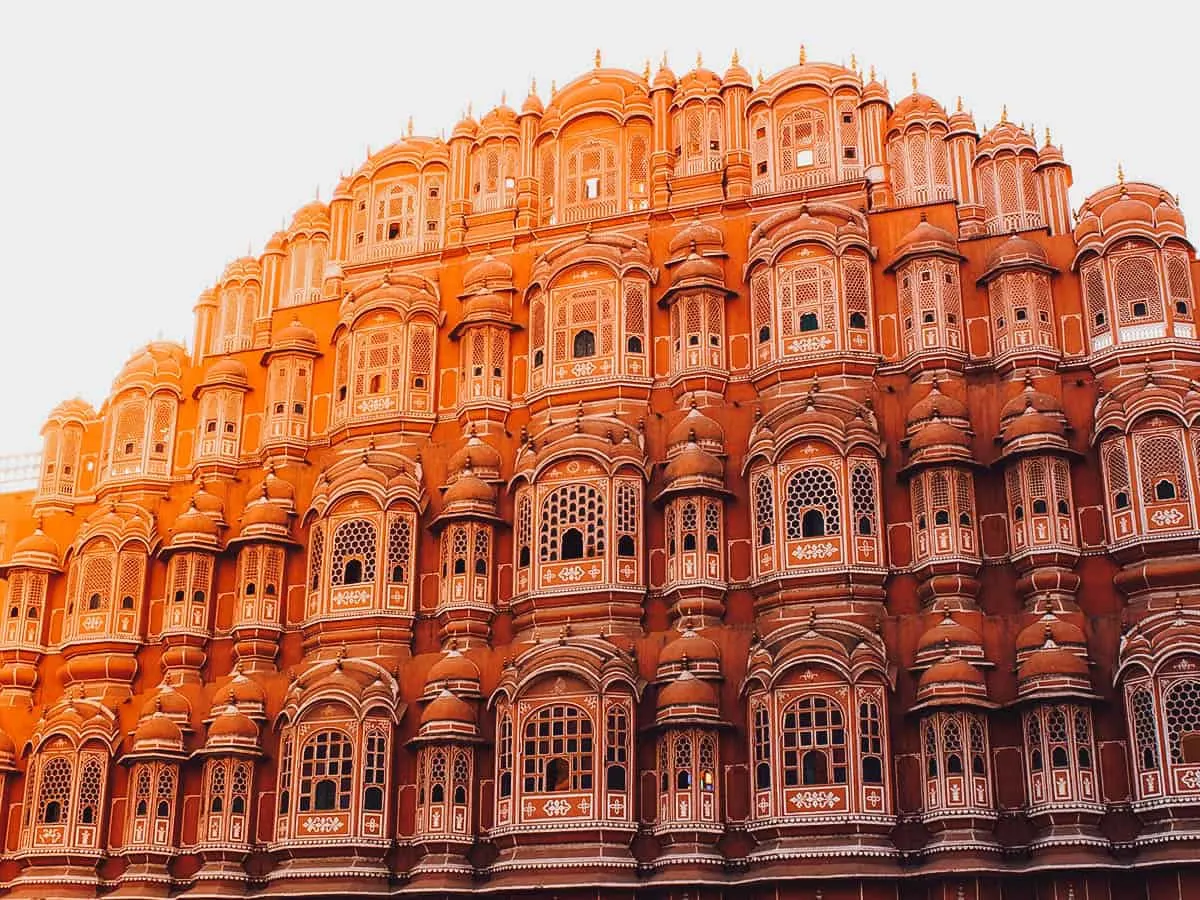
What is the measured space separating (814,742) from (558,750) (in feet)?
17.2

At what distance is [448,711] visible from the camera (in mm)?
32219

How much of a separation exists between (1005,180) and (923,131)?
2304mm

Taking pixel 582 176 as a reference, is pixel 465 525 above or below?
below

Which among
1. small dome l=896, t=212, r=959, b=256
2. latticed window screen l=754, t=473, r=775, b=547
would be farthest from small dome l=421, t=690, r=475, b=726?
small dome l=896, t=212, r=959, b=256

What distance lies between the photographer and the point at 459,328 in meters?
37.9

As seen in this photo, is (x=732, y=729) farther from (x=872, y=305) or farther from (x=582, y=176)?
(x=582, y=176)

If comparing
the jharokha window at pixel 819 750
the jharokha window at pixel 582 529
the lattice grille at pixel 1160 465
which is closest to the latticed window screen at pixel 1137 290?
the lattice grille at pixel 1160 465

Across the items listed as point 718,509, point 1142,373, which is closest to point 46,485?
point 718,509

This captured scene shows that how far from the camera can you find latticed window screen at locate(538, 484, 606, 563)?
33938 mm

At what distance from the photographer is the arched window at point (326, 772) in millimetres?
32875

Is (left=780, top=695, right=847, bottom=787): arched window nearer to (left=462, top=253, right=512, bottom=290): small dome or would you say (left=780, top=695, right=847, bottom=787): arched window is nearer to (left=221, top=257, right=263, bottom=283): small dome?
(left=462, top=253, right=512, bottom=290): small dome

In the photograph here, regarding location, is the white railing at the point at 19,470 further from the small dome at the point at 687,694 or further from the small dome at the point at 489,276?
the small dome at the point at 687,694

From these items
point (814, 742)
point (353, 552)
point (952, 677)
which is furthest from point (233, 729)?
point (952, 677)

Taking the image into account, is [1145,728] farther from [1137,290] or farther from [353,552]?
[353,552]
